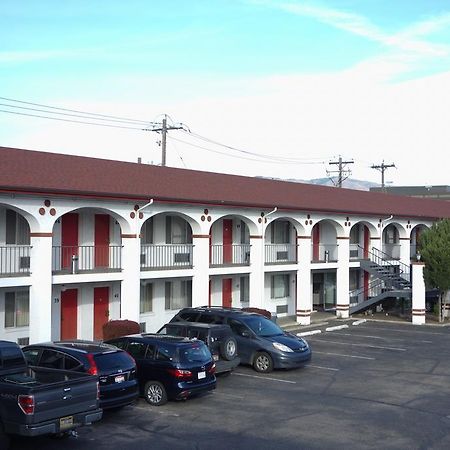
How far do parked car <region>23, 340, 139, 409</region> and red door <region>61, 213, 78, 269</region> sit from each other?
9374 millimetres

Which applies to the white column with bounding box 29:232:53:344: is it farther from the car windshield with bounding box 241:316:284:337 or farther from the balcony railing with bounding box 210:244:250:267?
the balcony railing with bounding box 210:244:250:267

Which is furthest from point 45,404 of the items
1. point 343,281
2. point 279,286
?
point 343,281

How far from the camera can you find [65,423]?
36.5 ft

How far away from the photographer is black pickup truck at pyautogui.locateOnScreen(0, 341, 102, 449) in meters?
10.7

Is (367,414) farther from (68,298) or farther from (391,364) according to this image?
(68,298)

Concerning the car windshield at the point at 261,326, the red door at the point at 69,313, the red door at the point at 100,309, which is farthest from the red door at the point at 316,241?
the car windshield at the point at 261,326

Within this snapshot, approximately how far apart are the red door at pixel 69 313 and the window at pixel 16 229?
2773 millimetres

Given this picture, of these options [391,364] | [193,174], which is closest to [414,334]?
[391,364]

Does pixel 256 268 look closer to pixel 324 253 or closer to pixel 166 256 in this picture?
pixel 166 256

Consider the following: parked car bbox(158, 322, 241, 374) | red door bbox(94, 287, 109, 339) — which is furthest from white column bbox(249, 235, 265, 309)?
parked car bbox(158, 322, 241, 374)

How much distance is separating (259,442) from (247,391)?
4.54 metres

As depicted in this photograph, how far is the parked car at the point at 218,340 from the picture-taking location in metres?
17.6

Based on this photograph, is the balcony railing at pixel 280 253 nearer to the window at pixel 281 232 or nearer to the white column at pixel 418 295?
the window at pixel 281 232

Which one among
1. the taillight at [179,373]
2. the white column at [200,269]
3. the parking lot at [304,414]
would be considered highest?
the white column at [200,269]
